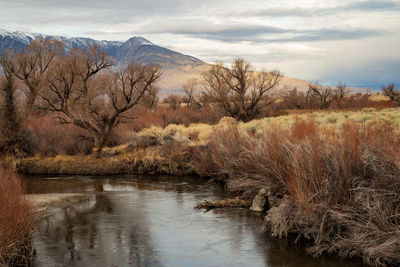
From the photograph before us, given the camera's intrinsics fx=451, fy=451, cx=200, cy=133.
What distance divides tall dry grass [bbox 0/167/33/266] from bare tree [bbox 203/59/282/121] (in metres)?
30.8

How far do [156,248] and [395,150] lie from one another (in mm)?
5700

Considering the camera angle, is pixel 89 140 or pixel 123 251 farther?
pixel 89 140

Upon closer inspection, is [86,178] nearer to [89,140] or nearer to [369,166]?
[89,140]

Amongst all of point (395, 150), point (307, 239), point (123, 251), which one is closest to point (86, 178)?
point (123, 251)

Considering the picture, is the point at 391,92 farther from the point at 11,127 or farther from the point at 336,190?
the point at 336,190

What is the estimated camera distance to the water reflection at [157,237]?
953cm

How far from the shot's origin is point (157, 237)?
11258 mm

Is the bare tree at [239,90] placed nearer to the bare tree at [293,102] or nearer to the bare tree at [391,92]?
the bare tree at [293,102]

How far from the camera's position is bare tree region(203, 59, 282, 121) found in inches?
1534

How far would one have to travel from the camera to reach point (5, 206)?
309 inches

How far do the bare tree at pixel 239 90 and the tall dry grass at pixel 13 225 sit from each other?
3080cm

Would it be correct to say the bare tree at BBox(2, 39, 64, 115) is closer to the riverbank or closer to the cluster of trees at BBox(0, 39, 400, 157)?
the cluster of trees at BBox(0, 39, 400, 157)

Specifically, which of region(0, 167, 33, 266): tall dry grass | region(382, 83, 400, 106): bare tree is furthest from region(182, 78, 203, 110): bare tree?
region(0, 167, 33, 266): tall dry grass

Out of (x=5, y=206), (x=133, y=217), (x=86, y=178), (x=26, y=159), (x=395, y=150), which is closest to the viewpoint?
(x=5, y=206)
